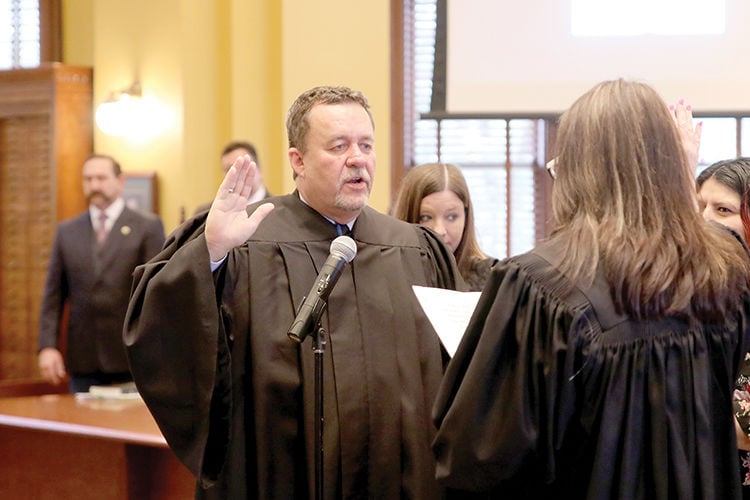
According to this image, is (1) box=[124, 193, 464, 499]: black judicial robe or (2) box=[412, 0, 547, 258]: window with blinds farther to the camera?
(2) box=[412, 0, 547, 258]: window with blinds

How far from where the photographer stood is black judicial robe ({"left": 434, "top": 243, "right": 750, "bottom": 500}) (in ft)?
7.43

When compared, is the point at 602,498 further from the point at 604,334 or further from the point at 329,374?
the point at 329,374

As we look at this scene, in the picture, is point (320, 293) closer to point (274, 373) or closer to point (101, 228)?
point (274, 373)

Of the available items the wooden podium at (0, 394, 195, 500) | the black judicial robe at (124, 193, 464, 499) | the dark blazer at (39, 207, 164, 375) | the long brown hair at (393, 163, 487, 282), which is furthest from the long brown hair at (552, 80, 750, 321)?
the dark blazer at (39, 207, 164, 375)

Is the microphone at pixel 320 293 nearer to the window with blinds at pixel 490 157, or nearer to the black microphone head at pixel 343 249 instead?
the black microphone head at pixel 343 249

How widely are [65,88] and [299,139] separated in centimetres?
617

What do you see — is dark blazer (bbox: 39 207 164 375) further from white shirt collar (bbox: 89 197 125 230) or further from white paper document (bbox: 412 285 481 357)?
white paper document (bbox: 412 285 481 357)

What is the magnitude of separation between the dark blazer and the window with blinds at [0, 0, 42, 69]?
12.0 feet

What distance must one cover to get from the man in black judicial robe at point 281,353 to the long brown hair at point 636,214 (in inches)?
31.8

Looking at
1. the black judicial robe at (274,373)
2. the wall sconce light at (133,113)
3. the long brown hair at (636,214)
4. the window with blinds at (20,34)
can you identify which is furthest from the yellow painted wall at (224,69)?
the long brown hair at (636,214)

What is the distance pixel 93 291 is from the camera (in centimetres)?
629

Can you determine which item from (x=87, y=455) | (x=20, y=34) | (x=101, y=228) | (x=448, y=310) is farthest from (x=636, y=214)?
(x=20, y=34)

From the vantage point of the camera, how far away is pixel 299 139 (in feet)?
Result: 10.6

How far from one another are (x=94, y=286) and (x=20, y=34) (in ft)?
14.2
